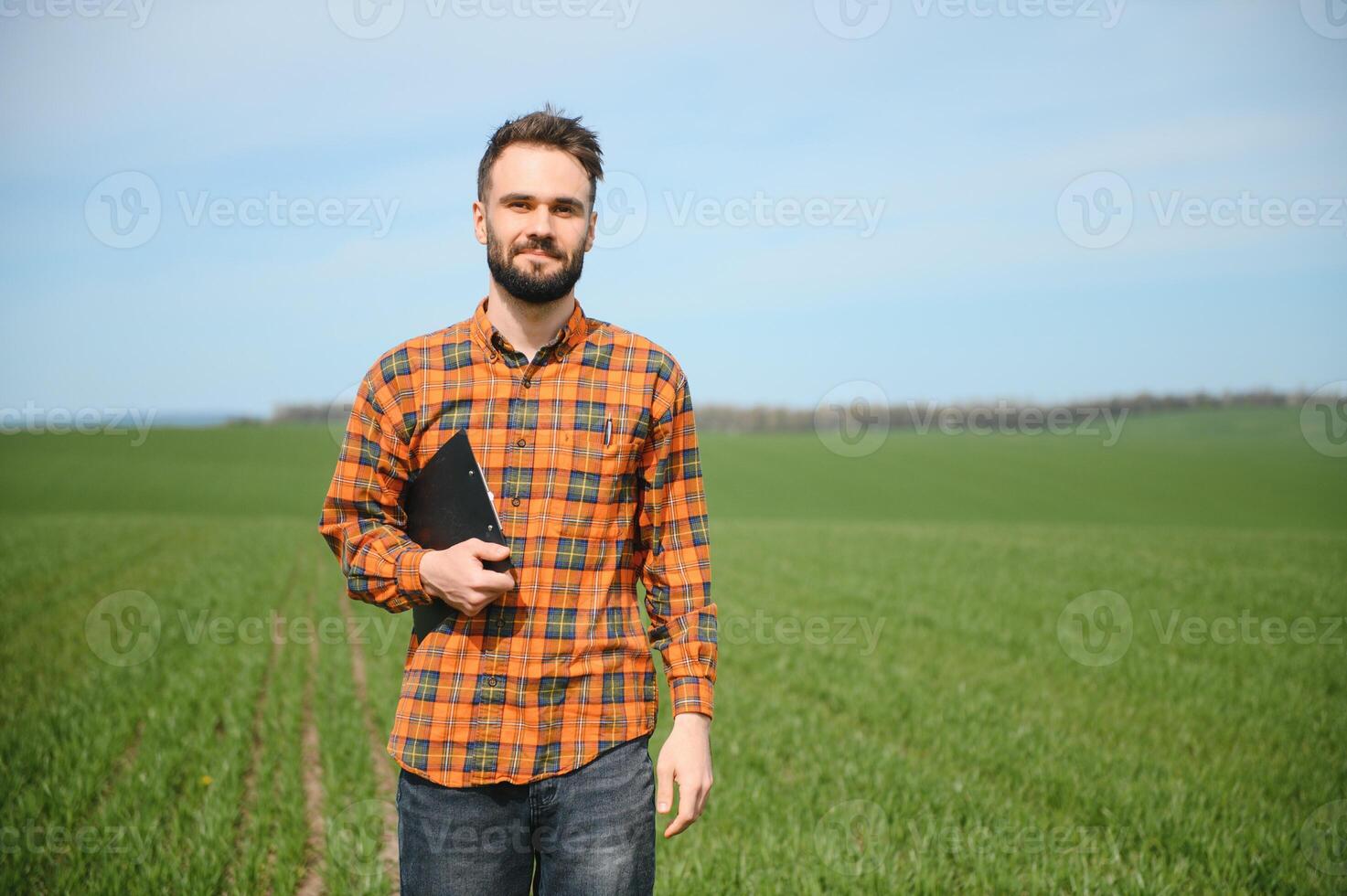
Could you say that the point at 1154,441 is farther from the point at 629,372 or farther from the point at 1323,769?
the point at 629,372

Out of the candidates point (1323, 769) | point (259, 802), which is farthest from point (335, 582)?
point (1323, 769)

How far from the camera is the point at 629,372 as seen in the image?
239 cm

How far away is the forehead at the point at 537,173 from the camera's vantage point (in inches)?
87.8

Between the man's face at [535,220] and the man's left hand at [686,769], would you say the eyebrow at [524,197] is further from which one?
the man's left hand at [686,769]

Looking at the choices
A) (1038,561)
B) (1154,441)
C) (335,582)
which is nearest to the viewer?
(335,582)

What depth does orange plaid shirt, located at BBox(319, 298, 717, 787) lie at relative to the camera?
2246mm

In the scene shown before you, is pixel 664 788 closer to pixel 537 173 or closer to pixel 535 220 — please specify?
pixel 535 220

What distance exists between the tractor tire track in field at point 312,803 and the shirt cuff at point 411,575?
3.63 metres

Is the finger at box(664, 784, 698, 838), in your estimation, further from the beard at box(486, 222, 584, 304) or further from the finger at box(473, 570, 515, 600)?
the beard at box(486, 222, 584, 304)

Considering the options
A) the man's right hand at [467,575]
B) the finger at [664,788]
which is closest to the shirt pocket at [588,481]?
the man's right hand at [467,575]

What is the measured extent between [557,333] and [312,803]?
17.1ft

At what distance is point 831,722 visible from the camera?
847 centimetres

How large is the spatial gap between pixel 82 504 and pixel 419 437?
45.3 meters

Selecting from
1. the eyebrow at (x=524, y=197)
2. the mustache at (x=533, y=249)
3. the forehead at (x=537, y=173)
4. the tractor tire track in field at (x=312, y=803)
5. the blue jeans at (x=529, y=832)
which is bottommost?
the tractor tire track in field at (x=312, y=803)
